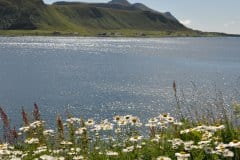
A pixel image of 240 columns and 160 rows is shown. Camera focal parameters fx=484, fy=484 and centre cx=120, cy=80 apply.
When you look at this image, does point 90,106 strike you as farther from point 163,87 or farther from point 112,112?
point 163,87

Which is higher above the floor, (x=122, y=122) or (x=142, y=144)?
(x=122, y=122)

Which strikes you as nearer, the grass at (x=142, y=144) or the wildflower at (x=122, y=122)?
the grass at (x=142, y=144)

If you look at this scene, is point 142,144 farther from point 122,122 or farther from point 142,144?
point 122,122

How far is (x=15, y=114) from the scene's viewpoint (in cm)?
5066

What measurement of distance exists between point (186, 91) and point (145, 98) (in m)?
8.14

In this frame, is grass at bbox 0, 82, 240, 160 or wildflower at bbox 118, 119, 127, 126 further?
wildflower at bbox 118, 119, 127, 126

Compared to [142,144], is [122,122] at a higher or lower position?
higher

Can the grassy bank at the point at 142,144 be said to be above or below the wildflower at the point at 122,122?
below

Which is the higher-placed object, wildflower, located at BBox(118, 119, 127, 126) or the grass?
wildflower, located at BBox(118, 119, 127, 126)

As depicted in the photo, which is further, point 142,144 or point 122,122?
point 142,144

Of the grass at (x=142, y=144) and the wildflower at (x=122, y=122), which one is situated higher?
the wildflower at (x=122, y=122)

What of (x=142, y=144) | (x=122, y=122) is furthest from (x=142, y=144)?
(x=122, y=122)

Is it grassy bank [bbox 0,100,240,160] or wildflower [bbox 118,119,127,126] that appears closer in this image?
grassy bank [bbox 0,100,240,160]

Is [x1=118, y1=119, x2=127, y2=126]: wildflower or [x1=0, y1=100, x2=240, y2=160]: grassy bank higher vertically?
[x1=118, y1=119, x2=127, y2=126]: wildflower
